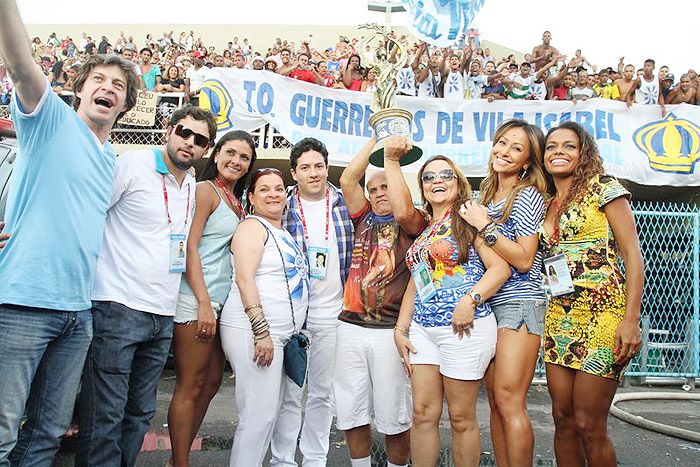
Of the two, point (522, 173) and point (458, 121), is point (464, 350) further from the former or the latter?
point (458, 121)

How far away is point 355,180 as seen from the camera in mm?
3383

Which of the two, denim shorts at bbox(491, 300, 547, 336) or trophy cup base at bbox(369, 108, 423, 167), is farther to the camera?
trophy cup base at bbox(369, 108, 423, 167)

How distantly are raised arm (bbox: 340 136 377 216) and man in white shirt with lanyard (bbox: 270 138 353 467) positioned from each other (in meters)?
0.08

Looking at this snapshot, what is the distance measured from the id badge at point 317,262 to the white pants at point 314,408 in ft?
1.09

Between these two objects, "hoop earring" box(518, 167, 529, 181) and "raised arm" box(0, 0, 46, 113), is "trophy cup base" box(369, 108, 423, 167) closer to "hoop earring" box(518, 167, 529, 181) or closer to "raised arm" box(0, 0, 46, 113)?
"hoop earring" box(518, 167, 529, 181)

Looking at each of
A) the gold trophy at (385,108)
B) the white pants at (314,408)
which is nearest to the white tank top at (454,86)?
the gold trophy at (385,108)

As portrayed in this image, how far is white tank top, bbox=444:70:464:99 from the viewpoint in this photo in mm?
10648

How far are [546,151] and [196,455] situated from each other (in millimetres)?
3239

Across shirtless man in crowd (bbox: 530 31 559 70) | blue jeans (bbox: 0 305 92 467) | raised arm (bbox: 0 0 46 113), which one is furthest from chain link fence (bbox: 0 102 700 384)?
raised arm (bbox: 0 0 46 113)

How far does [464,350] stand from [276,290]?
43.0 inches

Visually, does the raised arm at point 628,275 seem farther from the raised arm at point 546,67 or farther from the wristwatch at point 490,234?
the raised arm at point 546,67

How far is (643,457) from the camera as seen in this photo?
4.41m

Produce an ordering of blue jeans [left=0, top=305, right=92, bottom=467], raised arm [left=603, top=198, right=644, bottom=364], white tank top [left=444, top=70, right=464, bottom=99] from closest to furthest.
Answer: blue jeans [left=0, top=305, right=92, bottom=467] → raised arm [left=603, top=198, right=644, bottom=364] → white tank top [left=444, top=70, right=464, bottom=99]

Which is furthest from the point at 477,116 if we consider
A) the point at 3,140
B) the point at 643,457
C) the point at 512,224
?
the point at 3,140
